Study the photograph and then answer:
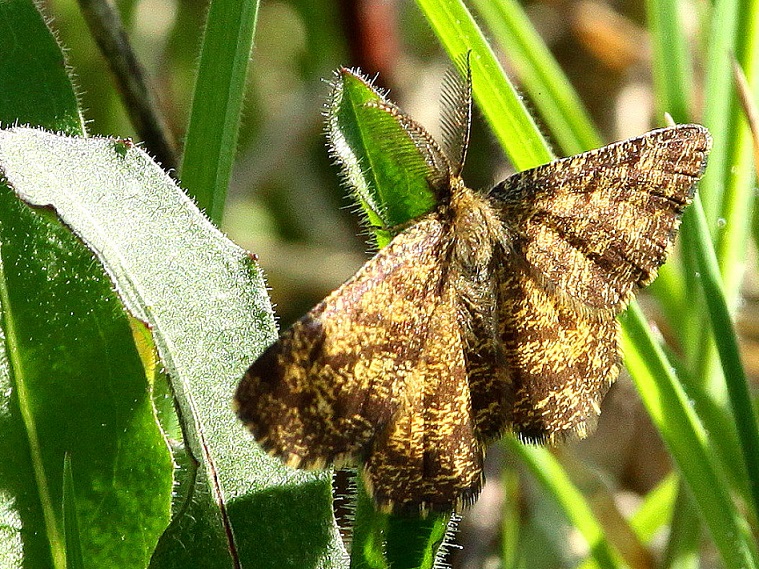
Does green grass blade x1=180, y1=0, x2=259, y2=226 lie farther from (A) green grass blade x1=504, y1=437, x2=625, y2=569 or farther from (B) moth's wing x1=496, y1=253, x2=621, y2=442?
(A) green grass blade x1=504, y1=437, x2=625, y2=569

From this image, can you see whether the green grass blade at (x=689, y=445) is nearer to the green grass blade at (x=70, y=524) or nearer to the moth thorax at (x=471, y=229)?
the moth thorax at (x=471, y=229)

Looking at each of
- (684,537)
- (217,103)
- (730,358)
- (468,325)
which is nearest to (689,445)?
(730,358)

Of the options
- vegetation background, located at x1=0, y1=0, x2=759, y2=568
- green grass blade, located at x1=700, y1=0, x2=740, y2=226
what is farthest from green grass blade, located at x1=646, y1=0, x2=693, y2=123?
vegetation background, located at x1=0, y1=0, x2=759, y2=568

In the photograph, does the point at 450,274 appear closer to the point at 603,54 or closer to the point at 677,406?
the point at 677,406

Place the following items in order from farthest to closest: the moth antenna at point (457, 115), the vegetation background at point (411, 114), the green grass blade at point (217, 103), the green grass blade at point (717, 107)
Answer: the vegetation background at point (411, 114)
the green grass blade at point (717, 107)
the green grass blade at point (217, 103)
the moth antenna at point (457, 115)

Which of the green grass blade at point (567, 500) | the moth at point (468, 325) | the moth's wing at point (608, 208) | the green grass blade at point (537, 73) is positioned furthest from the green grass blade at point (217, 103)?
the green grass blade at point (567, 500)

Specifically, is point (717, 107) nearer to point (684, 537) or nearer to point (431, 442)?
point (684, 537)

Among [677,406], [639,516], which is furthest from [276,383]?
[639,516]

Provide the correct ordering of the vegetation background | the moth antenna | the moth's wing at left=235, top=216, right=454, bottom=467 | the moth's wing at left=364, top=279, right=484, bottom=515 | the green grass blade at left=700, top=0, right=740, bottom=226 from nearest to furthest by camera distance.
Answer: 1. the moth's wing at left=235, top=216, right=454, bottom=467
2. the moth's wing at left=364, top=279, right=484, bottom=515
3. the moth antenna
4. the green grass blade at left=700, top=0, right=740, bottom=226
5. the vegetation background
